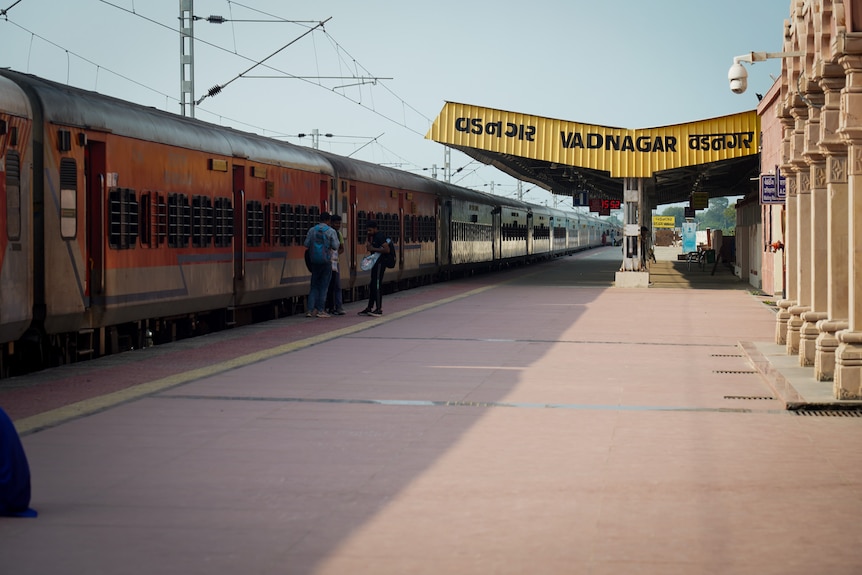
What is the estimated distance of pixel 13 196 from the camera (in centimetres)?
1248

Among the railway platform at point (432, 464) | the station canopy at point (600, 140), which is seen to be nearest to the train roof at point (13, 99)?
the railway platform at point (432, 464)

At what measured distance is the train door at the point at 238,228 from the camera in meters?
20.1

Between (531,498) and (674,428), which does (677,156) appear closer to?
(674,428)

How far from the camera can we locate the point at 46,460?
837 cm

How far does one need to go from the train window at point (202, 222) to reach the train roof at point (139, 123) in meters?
0.80

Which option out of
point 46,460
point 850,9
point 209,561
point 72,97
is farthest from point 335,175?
point 209,561

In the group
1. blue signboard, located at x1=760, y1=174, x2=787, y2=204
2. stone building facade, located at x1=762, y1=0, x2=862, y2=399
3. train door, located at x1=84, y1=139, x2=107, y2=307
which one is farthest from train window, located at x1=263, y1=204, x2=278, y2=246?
stone building facade, located at x1=762, y1=0, x2=862, y2=399

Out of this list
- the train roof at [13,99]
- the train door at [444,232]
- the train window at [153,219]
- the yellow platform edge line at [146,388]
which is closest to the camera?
the yellow platform edge line at [146,388]

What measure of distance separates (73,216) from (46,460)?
20.0 feet

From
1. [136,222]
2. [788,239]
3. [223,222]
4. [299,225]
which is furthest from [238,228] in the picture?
[788,239]

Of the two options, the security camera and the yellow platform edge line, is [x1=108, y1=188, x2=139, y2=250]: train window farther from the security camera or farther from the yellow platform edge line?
the security camera

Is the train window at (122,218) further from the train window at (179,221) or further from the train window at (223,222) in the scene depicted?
the train window at (223,222)

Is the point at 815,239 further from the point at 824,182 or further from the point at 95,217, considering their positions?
the point at 95,217

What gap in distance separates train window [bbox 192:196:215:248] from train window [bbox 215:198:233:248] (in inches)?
8.3
